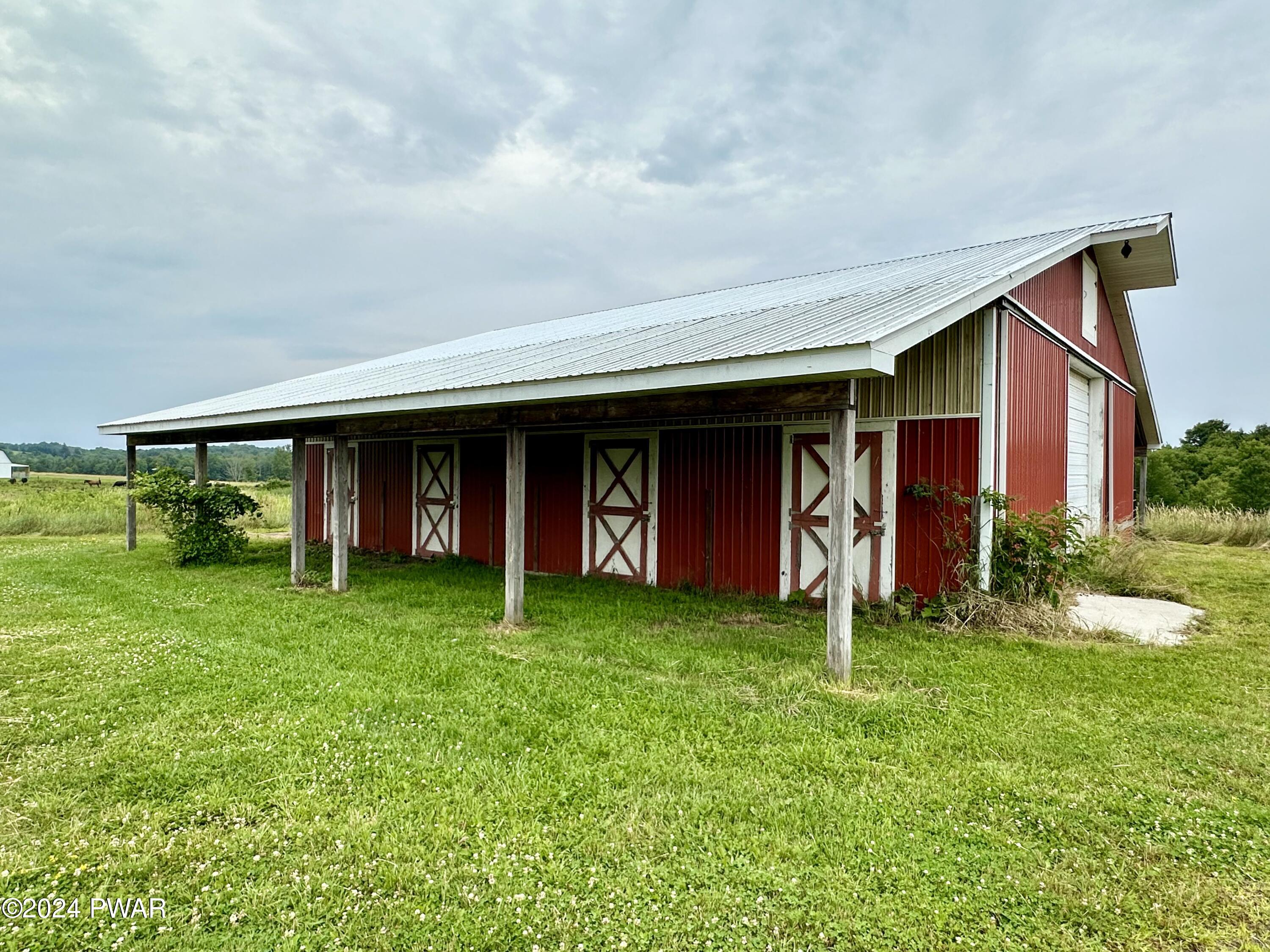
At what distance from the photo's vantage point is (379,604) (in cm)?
703

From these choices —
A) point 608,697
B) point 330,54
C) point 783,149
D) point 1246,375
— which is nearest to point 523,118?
point 330,54

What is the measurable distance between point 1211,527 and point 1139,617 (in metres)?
9.16

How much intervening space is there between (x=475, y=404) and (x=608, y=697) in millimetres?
3010

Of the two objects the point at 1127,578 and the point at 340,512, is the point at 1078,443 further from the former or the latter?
the point at 340,512

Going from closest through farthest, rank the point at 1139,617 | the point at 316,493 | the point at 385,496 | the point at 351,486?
the point at 1139,617 → the point at 385,496 → the point at 351,486 → the point at 316,493

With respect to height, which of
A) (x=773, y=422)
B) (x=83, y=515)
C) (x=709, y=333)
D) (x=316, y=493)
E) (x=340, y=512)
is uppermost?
(x=709, y=333)

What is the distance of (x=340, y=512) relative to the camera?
7641 mm

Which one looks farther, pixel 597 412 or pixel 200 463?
→ pixel 200 463

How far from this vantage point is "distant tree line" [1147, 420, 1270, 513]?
51.3 feet

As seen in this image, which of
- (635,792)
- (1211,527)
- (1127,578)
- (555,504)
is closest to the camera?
(635,792)

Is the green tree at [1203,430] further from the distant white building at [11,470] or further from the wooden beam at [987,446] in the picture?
the distant white building at [11,470]

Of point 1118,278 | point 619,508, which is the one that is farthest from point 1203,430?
point 619,508

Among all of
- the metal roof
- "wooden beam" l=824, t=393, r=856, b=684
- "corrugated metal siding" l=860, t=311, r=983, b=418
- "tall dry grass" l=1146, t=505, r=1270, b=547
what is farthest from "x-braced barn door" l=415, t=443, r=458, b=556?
"tall dry grass" l=1146, t=505, r=1270, b=547

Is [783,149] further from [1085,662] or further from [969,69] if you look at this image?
[1085,662]
